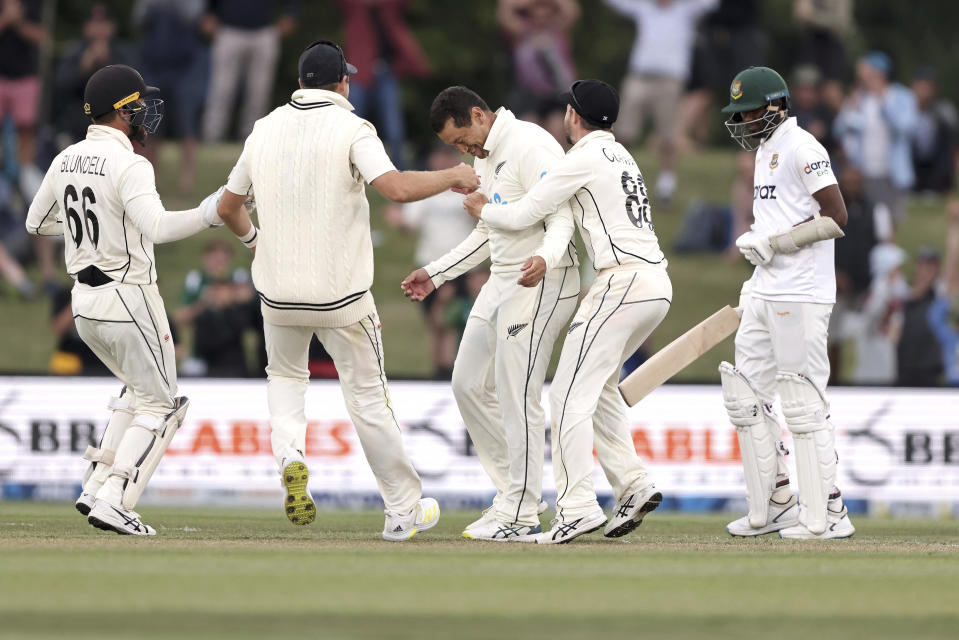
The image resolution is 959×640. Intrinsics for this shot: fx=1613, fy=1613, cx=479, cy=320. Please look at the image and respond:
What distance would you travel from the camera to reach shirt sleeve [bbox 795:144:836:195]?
9312 mm

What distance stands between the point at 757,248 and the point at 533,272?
5.11ft

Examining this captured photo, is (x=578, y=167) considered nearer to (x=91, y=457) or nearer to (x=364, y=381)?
(x=364, y=381)

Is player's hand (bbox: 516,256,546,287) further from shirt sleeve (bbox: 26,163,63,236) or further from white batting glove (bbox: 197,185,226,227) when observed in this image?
shirt sleeve (bbox: 26,163,63,236)

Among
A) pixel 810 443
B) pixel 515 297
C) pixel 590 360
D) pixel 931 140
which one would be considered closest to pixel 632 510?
pixel 590 360

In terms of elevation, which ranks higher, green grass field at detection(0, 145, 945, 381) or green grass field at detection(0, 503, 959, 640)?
green grass field at detection(0, 145, 945, 381)

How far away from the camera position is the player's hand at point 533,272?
866 cm

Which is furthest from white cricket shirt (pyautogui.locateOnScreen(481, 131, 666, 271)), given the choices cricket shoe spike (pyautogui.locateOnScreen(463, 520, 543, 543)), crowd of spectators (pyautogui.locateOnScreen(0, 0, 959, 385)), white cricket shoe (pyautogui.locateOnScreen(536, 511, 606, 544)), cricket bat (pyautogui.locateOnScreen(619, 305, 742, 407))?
crowd of spectators (pyautogui.locateOnScreen(0, 0, 959, 385))

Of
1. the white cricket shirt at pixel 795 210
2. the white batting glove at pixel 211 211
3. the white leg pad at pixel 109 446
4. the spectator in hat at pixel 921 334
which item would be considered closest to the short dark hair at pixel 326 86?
the white batting glove at pixel 211 211

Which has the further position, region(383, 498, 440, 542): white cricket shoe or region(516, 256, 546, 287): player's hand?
region(383, 498, 440, 542): white cricket shoe

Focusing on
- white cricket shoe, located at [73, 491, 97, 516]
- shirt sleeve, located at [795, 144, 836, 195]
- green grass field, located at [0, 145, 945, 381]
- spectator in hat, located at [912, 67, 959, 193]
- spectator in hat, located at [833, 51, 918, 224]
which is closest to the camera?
white cricket shoe, located at [73, 491, 97, 516]

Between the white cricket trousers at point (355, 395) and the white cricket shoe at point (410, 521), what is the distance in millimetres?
45

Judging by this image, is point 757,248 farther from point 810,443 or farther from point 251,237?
point 251,237

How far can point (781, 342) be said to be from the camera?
9.46m

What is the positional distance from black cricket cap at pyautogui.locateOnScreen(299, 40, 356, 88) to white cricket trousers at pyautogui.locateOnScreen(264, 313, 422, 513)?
1.34 meters
